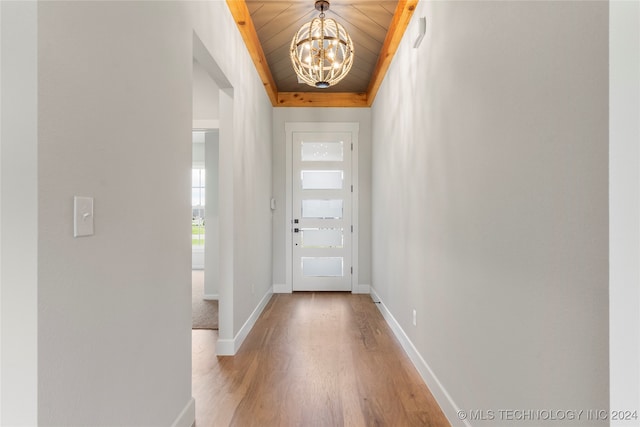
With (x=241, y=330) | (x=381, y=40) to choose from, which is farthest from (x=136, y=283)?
(x=381, y=40)

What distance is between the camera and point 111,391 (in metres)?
1.20

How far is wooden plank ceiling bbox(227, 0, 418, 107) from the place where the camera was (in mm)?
2852

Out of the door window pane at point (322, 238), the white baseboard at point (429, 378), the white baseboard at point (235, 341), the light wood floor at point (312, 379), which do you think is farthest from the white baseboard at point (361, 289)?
the white baseboard at point (235, 341)

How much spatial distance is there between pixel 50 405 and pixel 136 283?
483mm

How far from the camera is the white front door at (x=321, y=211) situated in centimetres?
501

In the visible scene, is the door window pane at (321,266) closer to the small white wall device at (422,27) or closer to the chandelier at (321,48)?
the chandelier at (321,48)

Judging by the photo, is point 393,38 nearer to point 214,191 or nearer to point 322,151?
point 322,151

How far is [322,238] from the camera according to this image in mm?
5031

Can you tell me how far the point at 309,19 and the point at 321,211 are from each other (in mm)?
2556

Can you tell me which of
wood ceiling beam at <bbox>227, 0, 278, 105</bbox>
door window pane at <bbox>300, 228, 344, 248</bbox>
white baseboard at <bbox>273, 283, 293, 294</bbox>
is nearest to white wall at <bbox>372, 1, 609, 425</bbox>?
wood ceiling beam at <bbox>227, 0, 278, 105</bbox>

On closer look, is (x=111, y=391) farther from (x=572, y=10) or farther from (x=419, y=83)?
(x=419, y=83)
